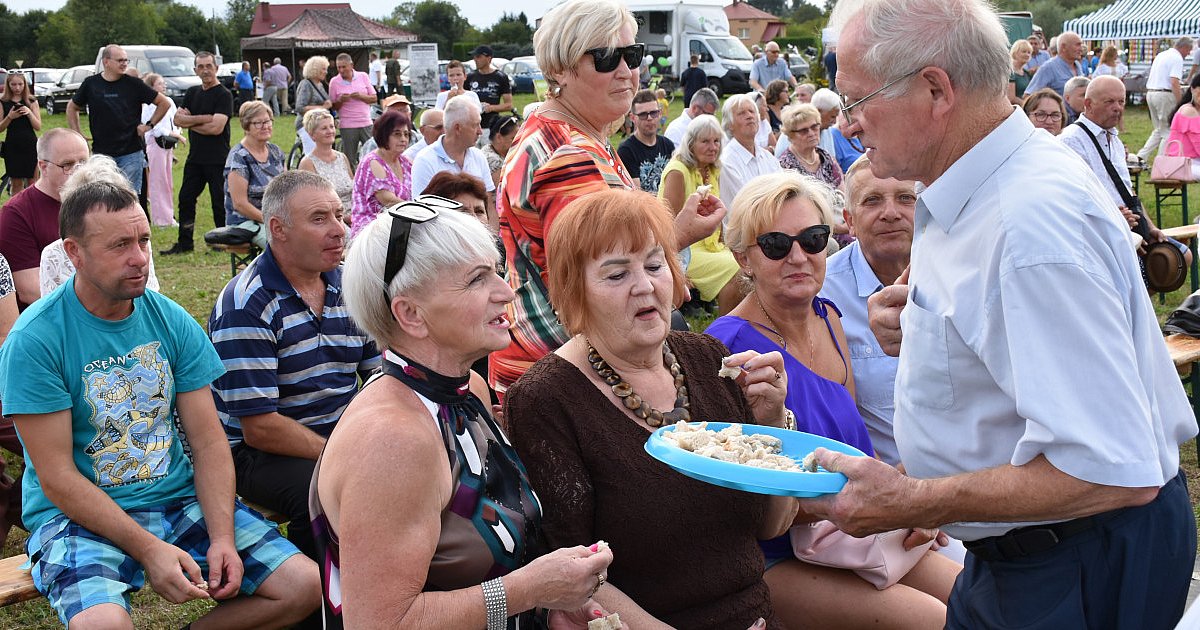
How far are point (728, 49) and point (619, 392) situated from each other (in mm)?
31542

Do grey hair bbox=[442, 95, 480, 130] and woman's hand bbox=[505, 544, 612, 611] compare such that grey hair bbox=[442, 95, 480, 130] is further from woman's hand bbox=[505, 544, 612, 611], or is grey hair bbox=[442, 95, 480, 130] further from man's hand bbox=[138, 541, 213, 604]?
woman's hand bbox=[505, 544, 612, 611]

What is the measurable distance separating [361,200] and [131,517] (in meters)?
5.62

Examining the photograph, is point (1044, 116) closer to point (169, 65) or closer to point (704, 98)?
point (704, 98)

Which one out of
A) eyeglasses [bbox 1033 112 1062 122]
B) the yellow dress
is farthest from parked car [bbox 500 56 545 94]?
the yellow dress

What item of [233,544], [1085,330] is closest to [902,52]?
[1085,330]

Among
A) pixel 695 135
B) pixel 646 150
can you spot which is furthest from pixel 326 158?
pixel 695 135

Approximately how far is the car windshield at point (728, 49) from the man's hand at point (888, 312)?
31063 mm

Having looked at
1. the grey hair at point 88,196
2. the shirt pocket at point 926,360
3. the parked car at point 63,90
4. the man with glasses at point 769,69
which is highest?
the parked car at point 63,90

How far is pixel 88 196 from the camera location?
328 centimetres

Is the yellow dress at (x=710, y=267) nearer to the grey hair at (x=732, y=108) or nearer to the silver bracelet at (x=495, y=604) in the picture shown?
the grey hair at (x=732, y=108)

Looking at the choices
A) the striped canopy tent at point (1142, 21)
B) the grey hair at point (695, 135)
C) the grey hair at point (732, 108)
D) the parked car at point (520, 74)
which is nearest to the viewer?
the grey hair at point (695, 135)

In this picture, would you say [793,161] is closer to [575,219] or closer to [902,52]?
[575,219]

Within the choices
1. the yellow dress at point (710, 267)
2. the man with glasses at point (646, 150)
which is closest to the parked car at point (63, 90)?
the man with glasses at point (646, 150)

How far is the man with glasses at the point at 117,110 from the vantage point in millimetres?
11062
